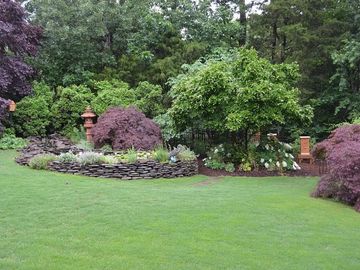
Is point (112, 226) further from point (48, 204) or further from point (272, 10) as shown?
point (272, 10)

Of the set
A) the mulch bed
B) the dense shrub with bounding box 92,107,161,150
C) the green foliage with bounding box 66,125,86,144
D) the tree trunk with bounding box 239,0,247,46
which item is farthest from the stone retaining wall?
the tree trunk with bounding box 239,0,247,46

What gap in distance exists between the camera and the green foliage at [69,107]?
16484 mm

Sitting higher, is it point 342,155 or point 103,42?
point 103,42

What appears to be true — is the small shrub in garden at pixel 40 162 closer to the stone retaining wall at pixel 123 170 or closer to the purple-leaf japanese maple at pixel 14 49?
the stone retaining wall at pixel 123 170

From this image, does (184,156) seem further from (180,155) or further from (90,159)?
(90,159)

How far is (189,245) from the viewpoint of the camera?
5.66 metres

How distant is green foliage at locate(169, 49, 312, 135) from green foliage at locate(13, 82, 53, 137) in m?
5.44

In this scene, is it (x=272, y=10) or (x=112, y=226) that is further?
(x=272, y=10)

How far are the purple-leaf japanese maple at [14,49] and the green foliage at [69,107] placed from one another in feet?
3.86

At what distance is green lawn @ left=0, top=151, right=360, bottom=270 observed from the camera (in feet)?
16.9

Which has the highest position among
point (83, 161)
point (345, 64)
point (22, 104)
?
point (345, 64)

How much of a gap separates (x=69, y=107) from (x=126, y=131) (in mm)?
3846

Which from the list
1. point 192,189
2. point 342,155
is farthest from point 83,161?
point 342,155

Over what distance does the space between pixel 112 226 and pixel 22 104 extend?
11.0 m
